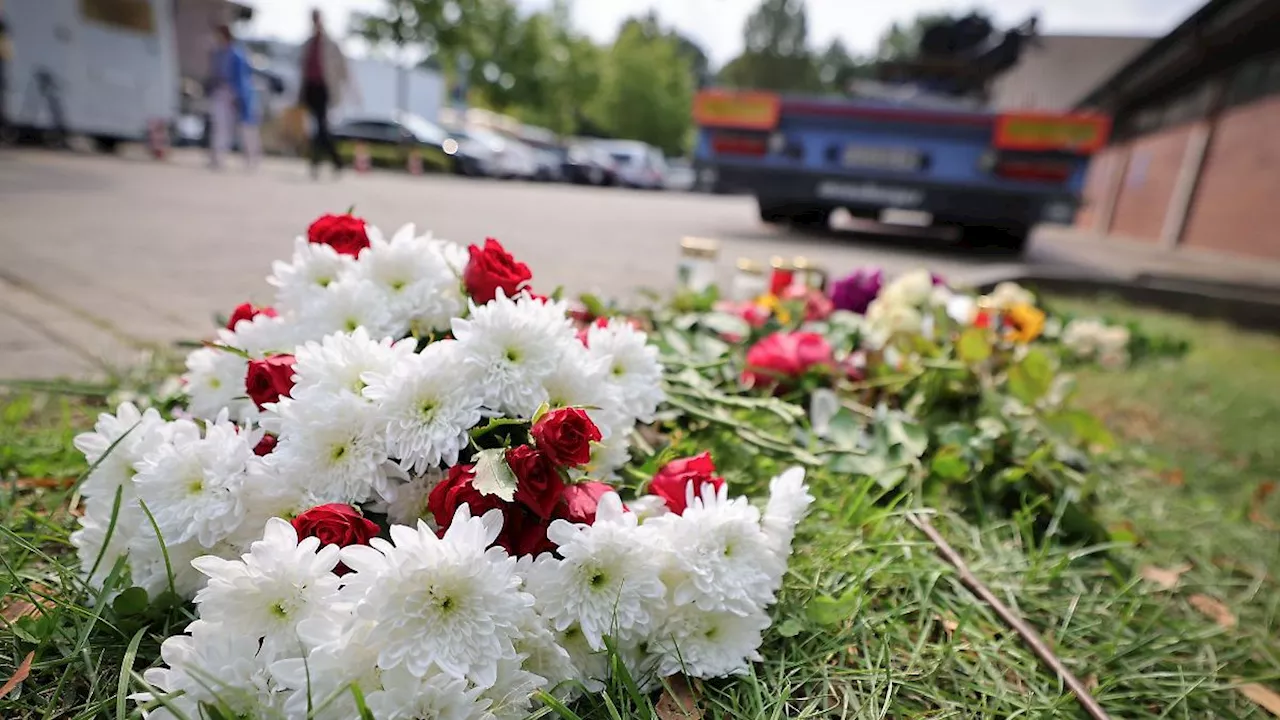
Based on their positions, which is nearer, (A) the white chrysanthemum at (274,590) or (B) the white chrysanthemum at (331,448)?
(A) the white chrysanthemum at (274,590)

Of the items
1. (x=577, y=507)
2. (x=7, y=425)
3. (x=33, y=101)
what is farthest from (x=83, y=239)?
(x=33, y=101)

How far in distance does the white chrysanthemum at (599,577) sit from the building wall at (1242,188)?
13.2 metres

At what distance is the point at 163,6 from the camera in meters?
12.2

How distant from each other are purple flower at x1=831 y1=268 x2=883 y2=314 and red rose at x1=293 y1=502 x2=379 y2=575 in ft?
6.88

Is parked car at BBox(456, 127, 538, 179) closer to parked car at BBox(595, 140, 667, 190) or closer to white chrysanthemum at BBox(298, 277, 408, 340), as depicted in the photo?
parked car at BBox(595, 140, 667, 190)

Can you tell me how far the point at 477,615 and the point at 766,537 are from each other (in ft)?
1.31

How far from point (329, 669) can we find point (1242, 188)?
15204 millimetres

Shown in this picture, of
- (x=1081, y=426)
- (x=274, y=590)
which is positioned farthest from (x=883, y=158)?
Answer: (x=274, y=590)

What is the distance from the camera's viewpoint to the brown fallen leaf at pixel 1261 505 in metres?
2.14

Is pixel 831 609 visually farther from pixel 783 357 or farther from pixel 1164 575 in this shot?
pixel 1164 575

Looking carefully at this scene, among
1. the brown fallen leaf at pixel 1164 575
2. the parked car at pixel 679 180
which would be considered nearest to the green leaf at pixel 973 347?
the brown fallen leaf at pixel 1164 575

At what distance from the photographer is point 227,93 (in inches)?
416

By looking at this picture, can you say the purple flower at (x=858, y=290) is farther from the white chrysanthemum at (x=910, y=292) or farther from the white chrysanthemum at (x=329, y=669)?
the white chrysanthemum at (x=329, y=669)

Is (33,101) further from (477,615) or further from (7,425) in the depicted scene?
(477,615)
